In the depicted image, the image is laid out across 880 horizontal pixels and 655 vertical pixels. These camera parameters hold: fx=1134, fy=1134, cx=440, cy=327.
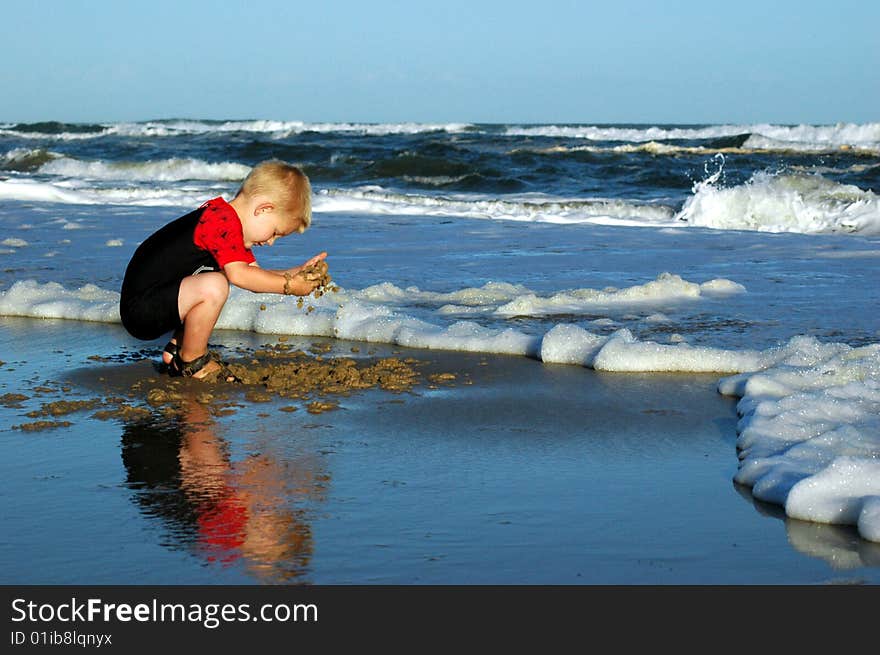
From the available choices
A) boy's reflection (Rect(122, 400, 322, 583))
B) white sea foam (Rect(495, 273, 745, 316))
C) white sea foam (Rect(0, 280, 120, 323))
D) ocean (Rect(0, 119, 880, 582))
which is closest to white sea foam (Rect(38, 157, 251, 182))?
ocean (Rect(0, 119, 880, 582))

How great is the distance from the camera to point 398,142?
26688 mm

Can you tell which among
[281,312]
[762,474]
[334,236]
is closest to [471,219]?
[334,236]

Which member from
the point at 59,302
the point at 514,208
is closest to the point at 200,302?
the point at 59,302

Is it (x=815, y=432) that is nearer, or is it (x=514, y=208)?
(x=815, y=432)

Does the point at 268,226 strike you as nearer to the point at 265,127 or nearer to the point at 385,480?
the point at 385,480

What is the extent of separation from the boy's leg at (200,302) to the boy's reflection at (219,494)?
582mm

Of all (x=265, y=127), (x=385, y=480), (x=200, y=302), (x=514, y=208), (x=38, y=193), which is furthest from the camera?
(x=265, y=127)

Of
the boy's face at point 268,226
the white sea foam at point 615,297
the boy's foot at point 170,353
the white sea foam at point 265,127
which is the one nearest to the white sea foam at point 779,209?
the white sea foam at point 615,297

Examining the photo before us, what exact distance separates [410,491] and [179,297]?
1718mm

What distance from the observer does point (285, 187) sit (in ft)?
14.0

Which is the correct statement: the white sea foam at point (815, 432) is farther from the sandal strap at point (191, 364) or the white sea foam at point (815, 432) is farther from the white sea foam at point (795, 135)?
the white sea foam at point (795, 135)

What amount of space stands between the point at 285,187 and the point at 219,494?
1.63m

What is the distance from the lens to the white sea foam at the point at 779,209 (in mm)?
12875
